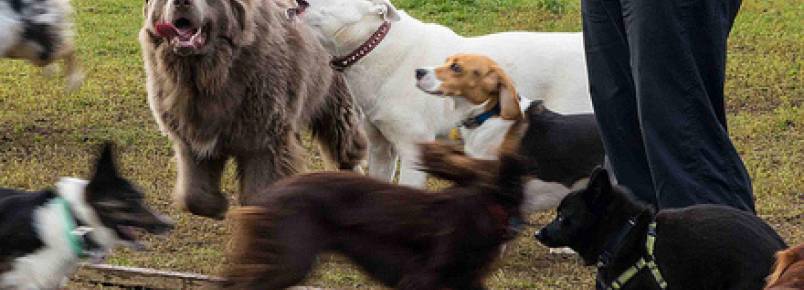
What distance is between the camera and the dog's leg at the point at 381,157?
7766 millimetres

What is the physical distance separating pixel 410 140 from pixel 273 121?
0.67 meters

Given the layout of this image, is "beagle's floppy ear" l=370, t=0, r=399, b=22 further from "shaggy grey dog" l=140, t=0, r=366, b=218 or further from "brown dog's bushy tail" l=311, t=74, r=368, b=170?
"brown dog's bushy tail" l=311, t=74, r=368, b=170

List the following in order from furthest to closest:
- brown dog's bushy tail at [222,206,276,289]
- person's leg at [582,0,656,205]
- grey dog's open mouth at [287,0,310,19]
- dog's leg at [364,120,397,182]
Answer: dog's leg at [364,120,397,182] < grey dog's open mouth at [287,0,310,19] < person's leg at [582,0,656,205] < brown dog's bushy tail at [222,206,276,289]

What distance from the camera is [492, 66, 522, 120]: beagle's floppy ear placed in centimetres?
661

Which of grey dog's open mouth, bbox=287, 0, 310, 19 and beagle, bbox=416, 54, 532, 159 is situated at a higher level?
grey dog's open mouth, bbox=287, 0, 310, 19

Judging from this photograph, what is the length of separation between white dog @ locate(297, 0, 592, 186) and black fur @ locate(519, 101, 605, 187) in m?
0.66

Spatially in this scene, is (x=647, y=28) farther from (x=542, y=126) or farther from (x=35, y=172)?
(x=35, y=172)

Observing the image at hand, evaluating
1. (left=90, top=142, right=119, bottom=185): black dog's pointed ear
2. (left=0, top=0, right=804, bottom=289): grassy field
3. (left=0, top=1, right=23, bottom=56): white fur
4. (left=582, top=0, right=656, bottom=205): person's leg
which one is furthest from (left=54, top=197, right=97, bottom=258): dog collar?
(left=582, top=0, right=656, bottom=205): person's leg

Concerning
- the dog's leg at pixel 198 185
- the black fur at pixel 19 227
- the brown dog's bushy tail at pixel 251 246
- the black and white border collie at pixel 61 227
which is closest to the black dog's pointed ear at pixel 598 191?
the brown dog's bushy tail at pixel 251 246

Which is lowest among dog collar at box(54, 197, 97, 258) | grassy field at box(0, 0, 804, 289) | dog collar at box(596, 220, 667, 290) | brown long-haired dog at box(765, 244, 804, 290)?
grassy field at box(0, 0, 804, 289)

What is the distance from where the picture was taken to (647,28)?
5578 mm

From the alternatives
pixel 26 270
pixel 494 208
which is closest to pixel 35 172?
Result: pixel 26 270

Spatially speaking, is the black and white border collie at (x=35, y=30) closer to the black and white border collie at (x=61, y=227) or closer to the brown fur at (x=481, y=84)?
the black and white border collie at (x=61, y=227)

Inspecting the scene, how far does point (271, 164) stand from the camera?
718 centimetres
